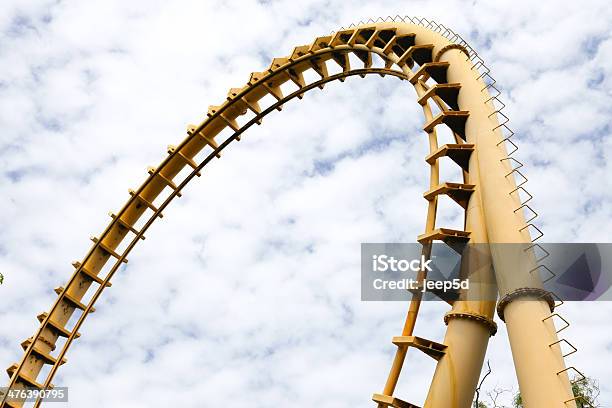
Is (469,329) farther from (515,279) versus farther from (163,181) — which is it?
(163,181)

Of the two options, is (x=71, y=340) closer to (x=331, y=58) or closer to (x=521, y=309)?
(x=331, y=58)

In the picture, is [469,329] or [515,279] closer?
[515,279]

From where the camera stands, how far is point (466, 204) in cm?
1246

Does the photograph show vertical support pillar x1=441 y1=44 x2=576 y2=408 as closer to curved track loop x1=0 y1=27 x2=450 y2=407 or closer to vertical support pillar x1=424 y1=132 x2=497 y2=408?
vertical support pillar x1=424 y1=132 x2=497 y2=408

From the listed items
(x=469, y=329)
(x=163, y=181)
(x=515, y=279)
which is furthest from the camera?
(x=163, y=181)

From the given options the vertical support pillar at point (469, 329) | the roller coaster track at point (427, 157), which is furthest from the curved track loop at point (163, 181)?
the vertical support pillar at point (469, 329)

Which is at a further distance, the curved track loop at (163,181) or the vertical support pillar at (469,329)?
the curved track loop at (163,181)

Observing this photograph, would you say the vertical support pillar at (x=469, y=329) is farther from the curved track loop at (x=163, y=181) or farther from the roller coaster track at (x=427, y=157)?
the curved track loop at (x=163, y=181)

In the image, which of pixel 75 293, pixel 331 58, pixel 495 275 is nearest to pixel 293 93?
pixel 331 58

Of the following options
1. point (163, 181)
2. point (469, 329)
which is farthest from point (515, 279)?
point (163, 181)

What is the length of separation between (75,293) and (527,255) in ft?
43.7

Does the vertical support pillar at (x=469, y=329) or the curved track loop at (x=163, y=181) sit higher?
the curved track loop at (x=163, y=181)

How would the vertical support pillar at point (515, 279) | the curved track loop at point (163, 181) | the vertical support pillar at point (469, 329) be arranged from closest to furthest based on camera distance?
1. the vertical support pillar at point (515, 279)
2. the vertical support pillar at point (469, 329)
3. the curved track loop at point (163, 181)

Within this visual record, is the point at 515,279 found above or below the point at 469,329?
above
